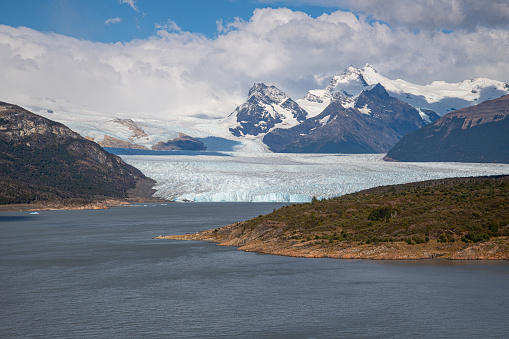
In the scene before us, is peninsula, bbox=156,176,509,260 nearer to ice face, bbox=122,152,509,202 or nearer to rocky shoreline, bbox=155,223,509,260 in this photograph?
rocky shoreline, bbox=155,223,509,260

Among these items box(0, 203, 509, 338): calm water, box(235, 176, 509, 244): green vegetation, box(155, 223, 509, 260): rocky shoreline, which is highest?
box(235, 176, 509, 244): green vegetation

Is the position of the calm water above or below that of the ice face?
below

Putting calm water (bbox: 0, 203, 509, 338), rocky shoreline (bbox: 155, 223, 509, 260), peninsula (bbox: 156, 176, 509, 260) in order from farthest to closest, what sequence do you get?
peninsula (bbox: 156, 176, 509, 260)
rocky shoreline (bbox: 155, 223, 509, 260)
calm water (bbox: 0, 203, 509, 338)

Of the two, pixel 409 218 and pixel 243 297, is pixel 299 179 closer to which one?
pixel 409 218

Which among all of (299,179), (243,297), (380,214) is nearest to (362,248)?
(380,214)

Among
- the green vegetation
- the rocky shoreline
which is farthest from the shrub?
the rocky shoreline

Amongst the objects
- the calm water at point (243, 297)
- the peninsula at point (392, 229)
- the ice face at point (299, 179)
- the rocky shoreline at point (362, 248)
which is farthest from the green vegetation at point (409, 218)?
the ice face at point (299, 179)

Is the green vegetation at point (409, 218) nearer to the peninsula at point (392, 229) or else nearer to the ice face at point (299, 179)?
the peninsula at point (392, 229)
